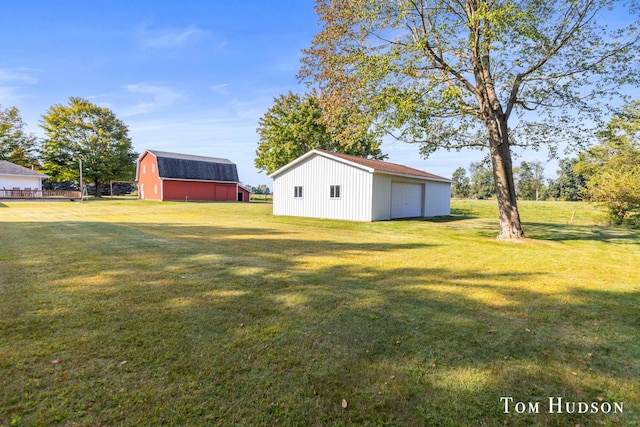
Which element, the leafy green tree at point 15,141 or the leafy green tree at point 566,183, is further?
the leafy green tree at point 566,183

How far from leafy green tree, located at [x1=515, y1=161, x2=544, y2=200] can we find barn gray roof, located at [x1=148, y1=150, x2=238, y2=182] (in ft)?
245

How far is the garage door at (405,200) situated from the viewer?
57.4ft

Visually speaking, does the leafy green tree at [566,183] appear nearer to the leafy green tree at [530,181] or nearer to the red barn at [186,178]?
the leafy green tree at [530,181]

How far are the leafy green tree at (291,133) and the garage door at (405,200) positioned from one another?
12423 millimetres

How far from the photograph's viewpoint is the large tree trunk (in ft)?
32.3

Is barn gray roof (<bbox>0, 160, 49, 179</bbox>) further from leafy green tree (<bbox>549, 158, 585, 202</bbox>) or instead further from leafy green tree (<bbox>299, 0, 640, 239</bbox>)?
leafy green tree (<bbox>549, 158, 585, 202</bbox>)

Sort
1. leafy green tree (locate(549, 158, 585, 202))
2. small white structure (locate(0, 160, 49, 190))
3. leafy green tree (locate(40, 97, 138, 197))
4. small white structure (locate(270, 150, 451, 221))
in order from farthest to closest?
leafy green tree (locate(549, 158, 585, 202))
leafy green tree (locate(40, 97, 138, 197))
small white structure (locate(0, 160, 49, 190))
small white structure (locate(270, 150, 451, 221))

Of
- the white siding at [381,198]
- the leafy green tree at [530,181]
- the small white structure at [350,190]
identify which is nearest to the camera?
the white siding at [381,198]

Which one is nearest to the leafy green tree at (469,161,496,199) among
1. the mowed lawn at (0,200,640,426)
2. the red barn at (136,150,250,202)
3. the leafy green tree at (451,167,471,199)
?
the leafy green tree at (451,167,471,199)

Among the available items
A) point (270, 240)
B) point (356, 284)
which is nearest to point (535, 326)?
point (356, 284)

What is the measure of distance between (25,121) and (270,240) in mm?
53633

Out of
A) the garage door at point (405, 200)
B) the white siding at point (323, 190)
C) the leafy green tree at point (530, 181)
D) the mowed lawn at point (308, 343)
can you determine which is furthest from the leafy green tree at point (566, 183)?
the mowed lawn at point (308, 343)

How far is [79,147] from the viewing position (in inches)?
1471

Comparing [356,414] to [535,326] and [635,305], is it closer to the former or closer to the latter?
[535,326]
